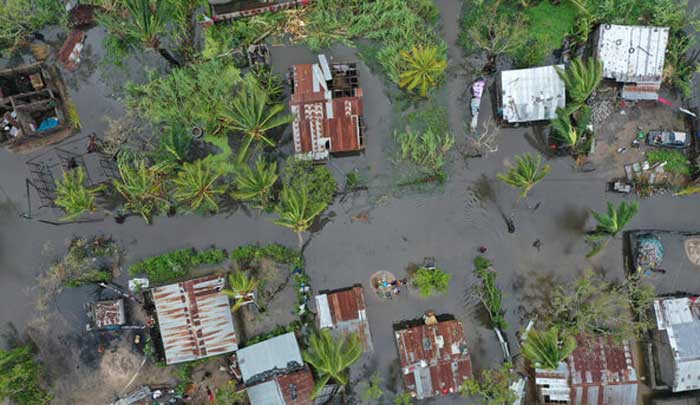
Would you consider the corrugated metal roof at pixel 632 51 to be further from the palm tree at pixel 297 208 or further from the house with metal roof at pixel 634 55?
the palm tree at pixel 297 208

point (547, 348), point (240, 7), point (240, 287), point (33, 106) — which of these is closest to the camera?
point (547, 348)

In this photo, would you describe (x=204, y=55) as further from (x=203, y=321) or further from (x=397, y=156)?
(x=203, y=321)

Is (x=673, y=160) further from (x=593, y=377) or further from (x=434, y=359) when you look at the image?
(x=434, y=359)

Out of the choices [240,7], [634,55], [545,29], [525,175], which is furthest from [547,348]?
[240,7]

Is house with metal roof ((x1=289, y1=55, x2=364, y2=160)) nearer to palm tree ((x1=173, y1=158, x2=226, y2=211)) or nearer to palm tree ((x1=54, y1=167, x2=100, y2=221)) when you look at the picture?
palm tree ((x1=173, y1=158, x2=226, y2=211))

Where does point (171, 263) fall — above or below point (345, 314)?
above

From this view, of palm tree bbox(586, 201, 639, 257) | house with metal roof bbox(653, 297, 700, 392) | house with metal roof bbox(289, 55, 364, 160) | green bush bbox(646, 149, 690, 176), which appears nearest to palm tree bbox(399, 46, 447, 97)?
house with metal roof bbox(289, 55, 364, 160)
